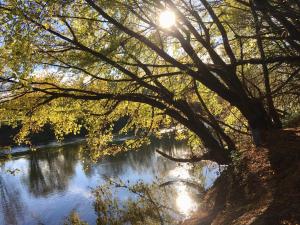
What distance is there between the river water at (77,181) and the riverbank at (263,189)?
5.17 metres

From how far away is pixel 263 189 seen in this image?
22.9 ft

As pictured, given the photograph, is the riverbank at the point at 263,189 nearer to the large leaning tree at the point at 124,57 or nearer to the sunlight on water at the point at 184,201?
the large leaning tree at the point at 124,57

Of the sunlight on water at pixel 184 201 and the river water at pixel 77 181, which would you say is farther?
the river water at pixel 77 181

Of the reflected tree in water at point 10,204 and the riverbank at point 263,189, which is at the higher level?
the riverbank at point 263,189

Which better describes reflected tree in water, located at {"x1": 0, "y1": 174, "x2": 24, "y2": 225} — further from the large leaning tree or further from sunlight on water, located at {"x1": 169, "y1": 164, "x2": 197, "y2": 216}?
the large leaning tree

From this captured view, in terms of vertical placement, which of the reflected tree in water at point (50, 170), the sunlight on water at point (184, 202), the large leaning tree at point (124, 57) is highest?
the large leaning tree at point (124, 57)

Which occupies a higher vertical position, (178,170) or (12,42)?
(12,42)

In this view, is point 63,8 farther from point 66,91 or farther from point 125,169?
point 125,169

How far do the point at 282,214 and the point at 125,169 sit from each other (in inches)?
867

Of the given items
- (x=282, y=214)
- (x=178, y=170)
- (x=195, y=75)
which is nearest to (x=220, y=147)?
(x=195, y=75)

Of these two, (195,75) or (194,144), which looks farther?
(194,144)

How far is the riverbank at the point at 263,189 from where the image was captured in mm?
5675

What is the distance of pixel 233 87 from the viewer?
9641 mm

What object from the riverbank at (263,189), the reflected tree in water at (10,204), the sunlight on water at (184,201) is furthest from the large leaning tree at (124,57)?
the reflected tree in water at (10,204)
